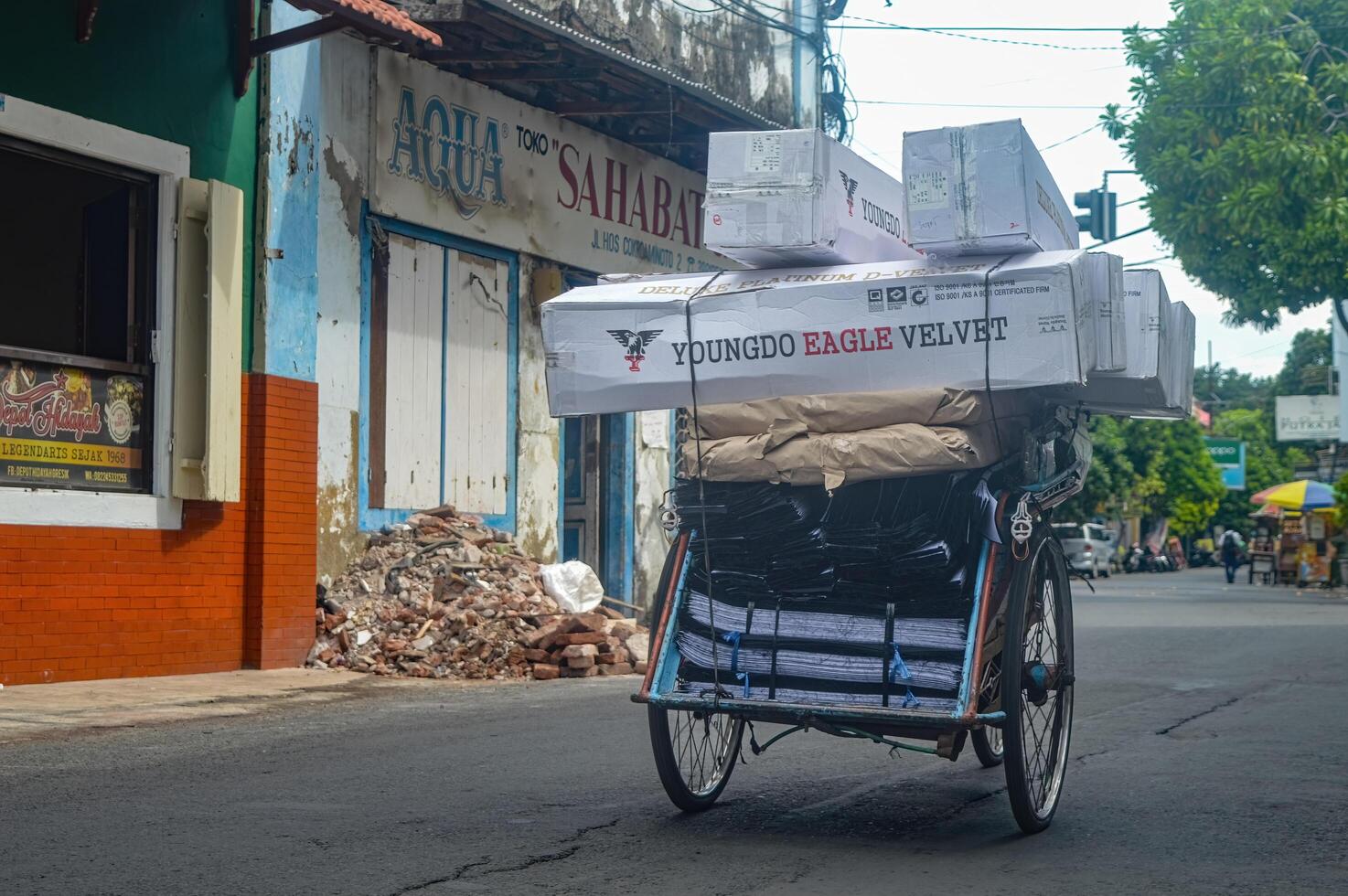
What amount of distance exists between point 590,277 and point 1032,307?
11782 mm

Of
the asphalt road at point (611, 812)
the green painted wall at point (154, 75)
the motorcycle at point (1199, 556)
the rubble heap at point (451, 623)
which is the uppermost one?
the green painted wall at point (154, 75)

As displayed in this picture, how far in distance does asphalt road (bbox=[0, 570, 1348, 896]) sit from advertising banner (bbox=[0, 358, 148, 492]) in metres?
2.45

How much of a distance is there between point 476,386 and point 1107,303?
988 cm

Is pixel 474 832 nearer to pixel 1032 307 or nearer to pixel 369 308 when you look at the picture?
pixel 1032 307

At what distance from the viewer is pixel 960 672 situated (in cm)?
562

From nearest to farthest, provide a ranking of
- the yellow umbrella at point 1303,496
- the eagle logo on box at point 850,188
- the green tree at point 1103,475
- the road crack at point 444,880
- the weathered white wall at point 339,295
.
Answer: the road crack at point 444,880 < the eagle logo on box at point 850,188 < the weathered white wall at point 339,295 < the yellow umbrella at point 1303,496 < the green tree at point 1103,475

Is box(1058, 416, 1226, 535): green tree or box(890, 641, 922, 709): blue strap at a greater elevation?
box(1058, 416, 1226, 535): green tree

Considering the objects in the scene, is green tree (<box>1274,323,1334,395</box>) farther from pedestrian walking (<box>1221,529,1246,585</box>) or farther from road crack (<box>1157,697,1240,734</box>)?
road crack (<box>1157,697,1240,734</box>)

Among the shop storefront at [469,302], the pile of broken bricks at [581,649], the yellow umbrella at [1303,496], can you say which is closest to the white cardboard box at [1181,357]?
the pile of broken bricks at [581,649]

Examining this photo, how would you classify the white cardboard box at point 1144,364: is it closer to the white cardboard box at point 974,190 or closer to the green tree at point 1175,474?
the white cardboard box at point 974,190

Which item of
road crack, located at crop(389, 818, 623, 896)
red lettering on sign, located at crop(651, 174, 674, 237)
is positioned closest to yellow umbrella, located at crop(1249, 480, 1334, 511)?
red lettering on sign, located at crop(651, 174, 674, 237)

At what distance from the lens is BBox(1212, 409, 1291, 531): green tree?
98875mm

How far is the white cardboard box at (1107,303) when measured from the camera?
5.85m

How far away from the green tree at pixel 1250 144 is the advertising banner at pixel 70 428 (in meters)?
25.4
